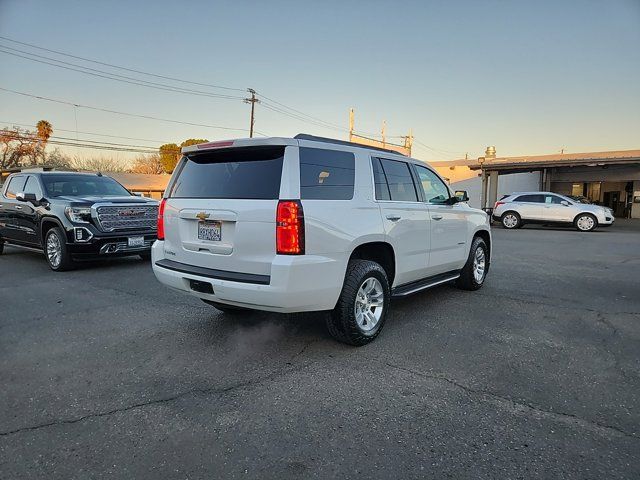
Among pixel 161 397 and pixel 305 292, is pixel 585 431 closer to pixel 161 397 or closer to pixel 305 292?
pixel 305 292

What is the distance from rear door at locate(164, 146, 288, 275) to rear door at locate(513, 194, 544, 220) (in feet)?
61.7

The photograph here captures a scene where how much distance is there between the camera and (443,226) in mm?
5316

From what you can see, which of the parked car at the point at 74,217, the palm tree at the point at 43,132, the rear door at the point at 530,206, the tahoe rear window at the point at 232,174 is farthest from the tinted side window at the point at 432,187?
the palm tree at the point at 43,132

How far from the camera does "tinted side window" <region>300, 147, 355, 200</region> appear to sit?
11.8 ft

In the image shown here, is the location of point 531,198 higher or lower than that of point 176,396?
higher

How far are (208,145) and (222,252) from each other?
3.46 feet

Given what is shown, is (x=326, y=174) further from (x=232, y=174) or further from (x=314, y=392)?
(x=314, y=392)

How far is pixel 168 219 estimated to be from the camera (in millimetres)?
4246

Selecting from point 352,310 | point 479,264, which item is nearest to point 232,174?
point 352,310

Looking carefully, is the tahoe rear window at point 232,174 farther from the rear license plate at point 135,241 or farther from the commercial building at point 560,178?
the commercial building at point 560,178

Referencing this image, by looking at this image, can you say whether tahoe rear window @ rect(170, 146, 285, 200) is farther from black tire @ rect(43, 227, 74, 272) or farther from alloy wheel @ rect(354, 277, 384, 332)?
black tire @ rect(43, 227, 74, 272)

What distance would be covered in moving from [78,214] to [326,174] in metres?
5.83

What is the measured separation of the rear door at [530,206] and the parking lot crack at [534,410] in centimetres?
1854

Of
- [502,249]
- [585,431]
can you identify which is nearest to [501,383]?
[585,431]
